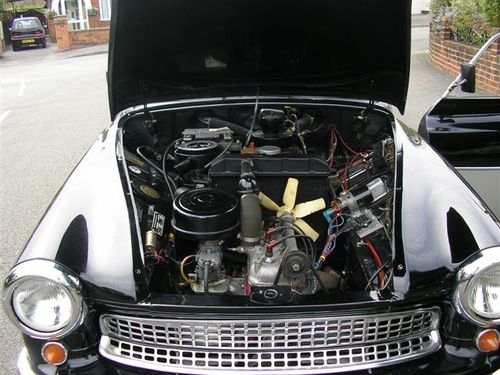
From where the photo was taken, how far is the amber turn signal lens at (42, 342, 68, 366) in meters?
1.94

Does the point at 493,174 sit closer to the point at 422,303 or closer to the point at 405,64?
the point at 405,64

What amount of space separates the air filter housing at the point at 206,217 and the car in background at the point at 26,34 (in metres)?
26.6

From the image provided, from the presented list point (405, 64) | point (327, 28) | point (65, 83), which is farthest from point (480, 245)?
point (65, 83)

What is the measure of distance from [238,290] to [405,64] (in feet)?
5.47

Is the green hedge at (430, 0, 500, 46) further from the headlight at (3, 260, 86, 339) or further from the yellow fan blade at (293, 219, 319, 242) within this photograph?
the headlight at (3, 260, 86, 339)

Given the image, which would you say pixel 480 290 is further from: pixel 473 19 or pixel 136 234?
pixel 473 19

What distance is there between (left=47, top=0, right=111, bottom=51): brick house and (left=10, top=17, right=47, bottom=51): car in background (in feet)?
2.73

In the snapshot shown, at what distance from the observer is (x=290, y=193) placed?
253 cm

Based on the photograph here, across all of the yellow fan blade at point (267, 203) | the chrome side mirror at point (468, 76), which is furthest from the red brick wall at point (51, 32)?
the yellow fan blade at point (267, 203)

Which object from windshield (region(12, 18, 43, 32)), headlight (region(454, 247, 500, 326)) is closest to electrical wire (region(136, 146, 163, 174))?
headlight (region(454, 247, 500, 326))

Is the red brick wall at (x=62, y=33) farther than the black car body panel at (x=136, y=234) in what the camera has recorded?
Yes

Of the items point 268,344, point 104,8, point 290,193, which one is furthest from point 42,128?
point 104,8

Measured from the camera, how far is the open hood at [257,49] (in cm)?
290

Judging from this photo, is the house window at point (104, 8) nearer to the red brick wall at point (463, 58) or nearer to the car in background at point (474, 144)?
the red brick wall at point (463, 58)
